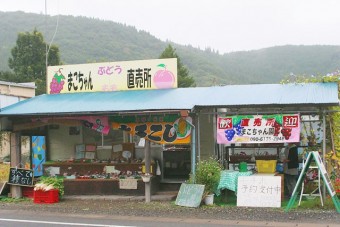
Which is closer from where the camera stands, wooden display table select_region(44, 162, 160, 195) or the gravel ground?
the gravel ground

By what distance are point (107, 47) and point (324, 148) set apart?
2903 inches

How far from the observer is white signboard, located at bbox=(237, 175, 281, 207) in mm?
11930

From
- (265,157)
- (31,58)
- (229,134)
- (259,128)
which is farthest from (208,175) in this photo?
(31,58)

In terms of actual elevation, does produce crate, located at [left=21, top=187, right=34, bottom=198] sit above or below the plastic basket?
below

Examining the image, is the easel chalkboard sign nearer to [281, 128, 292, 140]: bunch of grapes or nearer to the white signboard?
the white signboard

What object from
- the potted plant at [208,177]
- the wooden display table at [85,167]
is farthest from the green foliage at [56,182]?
the potted plant at [208,177]

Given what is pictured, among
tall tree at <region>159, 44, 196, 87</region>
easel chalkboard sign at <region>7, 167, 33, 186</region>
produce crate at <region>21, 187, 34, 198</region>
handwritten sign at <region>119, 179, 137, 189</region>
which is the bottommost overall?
produce crate at <region>21, 187, 34, 198</region>

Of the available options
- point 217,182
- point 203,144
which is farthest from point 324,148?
point 203,144

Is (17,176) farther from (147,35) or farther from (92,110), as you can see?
(147,35)

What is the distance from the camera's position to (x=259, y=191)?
12109 mm

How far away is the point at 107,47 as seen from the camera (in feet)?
271

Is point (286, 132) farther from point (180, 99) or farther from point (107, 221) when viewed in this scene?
point (107, 221)

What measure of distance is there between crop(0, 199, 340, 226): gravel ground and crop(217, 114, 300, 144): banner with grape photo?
2007mm

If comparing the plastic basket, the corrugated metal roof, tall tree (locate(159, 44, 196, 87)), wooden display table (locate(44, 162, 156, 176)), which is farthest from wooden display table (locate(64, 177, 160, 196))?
tall tree (locate(159, 44, 196, 87))
